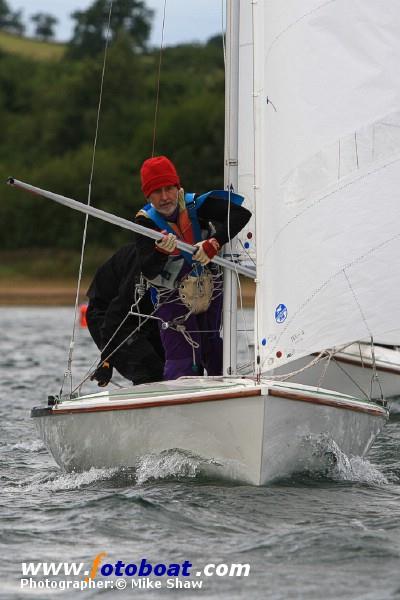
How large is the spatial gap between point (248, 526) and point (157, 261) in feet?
6.10

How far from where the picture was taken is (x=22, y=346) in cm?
2106

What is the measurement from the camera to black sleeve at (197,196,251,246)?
775cm

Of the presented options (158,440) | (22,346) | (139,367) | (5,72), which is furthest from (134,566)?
(5,72)

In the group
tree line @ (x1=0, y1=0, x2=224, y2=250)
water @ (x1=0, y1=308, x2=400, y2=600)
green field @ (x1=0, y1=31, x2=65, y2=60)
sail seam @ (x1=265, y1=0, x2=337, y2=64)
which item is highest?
green field @ (x1=0, y1=31, x2=65, y2=60)

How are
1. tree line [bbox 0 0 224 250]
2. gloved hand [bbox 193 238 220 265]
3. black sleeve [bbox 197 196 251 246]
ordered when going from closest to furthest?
gloved hand [bbox 193 238 220 265]
black sleeve [bbox 197 196 251 246]
tree line [bbox 0 0 224 250]

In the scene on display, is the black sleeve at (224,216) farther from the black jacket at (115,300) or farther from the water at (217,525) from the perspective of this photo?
the water at (217,525)

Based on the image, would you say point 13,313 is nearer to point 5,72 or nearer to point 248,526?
point 248,526

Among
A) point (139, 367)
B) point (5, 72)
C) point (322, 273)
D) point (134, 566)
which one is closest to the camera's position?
point (134, 566)

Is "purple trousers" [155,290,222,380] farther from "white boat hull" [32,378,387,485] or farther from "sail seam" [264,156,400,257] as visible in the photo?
"sail seam" [264,156,400,257]

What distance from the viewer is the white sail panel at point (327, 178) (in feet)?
22.7

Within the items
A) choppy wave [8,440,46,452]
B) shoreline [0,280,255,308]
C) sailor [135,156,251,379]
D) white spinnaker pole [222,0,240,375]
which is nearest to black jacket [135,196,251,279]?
sailor [135,156,251,379]

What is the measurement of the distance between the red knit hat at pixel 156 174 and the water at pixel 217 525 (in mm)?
1545

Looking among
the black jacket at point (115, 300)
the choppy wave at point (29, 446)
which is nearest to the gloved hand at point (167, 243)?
the black jacket at point (115, 300)

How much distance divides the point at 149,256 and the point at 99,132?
4609 centimetres
